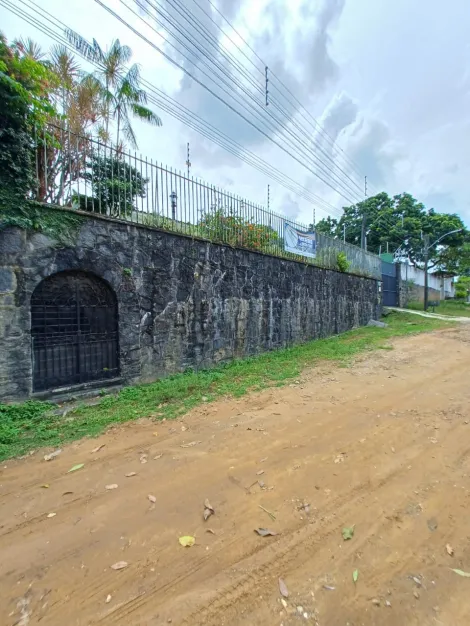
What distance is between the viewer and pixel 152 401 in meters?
4.64

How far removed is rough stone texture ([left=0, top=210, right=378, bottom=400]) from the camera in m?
4.18

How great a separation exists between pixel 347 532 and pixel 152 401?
127 inches

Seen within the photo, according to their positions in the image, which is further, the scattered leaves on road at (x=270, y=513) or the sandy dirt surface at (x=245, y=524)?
the scattered leaves on road at (x=270, y=513)

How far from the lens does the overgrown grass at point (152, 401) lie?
11.6ft

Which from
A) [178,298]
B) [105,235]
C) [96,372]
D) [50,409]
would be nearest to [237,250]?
[178,298]

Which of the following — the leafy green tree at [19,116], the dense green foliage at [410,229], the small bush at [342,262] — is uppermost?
the dense green foliage at [410,229]

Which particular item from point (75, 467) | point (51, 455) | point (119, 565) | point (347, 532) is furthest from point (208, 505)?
point (51, 455)

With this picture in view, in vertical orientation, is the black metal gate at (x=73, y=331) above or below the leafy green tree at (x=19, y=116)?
below

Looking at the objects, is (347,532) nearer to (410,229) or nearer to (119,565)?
(119,565)

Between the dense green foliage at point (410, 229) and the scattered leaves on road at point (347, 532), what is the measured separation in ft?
94.8

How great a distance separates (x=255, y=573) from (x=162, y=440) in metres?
1.87

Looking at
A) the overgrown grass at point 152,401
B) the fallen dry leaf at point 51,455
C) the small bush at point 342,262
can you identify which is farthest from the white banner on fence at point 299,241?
the fallen dry leaf at point 51,455

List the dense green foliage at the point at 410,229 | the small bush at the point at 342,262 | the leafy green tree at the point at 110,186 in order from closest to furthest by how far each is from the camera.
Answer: the leafy green tree at the point at 110,186 → the small bush at the point at 342,262 → the dense green foliage at the point at 410,229

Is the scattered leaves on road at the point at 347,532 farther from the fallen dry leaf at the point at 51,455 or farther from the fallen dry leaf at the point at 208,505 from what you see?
the fallen dry leaf at the point at 51,455
